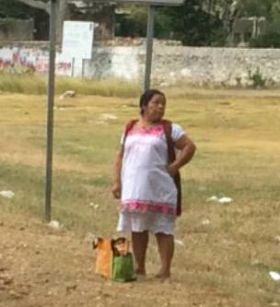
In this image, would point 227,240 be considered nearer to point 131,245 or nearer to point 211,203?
point 211,203

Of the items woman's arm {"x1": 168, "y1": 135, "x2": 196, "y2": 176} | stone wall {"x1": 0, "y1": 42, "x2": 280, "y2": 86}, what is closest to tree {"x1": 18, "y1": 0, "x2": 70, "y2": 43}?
woman's arm {"x1": 168, "y1": 135, "x2": 196, "y2": 176}

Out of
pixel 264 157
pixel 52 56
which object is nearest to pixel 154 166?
pixel 52 56

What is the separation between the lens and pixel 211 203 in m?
14.6

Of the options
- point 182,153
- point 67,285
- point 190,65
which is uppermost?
point 182,153

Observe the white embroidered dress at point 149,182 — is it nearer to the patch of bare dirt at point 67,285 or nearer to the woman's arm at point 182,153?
the woman's arm at point 182,153

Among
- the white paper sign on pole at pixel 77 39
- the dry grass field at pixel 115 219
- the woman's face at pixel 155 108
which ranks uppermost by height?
the woman's face at pixel 155 108

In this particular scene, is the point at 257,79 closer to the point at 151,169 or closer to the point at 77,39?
the point at 77,39

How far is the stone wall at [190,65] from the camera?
167 feet

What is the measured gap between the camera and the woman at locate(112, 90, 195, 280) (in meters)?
8.23

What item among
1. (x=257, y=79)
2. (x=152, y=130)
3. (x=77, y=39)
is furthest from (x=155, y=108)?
(x=257, y=79)

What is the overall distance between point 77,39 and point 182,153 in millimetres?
41438

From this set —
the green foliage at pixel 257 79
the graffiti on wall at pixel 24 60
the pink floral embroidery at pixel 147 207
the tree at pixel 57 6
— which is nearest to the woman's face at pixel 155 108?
the pink floral embroidery at pixel 147 207

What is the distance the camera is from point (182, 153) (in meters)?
8.23

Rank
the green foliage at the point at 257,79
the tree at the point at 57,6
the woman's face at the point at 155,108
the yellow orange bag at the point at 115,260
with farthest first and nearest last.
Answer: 1. the green foliage at the point at 257,79
2. the tree at the point at 57,6
3. the woman's face at the point at 155,108
4. the yellow orange bag at the point at 115,260
